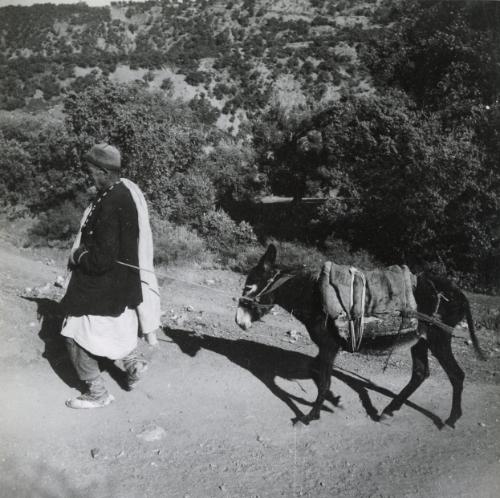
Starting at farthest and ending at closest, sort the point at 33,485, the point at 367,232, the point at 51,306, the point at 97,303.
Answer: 1. the point at 367,232
2. the point at 51,306
3. the point at 97,303
4. the point at 33,485

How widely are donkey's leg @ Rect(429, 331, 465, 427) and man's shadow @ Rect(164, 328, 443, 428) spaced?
0.60ft

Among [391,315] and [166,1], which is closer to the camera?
[391,315]

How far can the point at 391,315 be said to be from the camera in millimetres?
4086

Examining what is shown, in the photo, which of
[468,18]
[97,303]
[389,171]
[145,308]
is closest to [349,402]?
[145,308]

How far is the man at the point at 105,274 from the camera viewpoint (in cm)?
354

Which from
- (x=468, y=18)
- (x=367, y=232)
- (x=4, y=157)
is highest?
(x=468, y=18)

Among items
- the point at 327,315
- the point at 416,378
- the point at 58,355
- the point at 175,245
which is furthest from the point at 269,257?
the point at 175,245

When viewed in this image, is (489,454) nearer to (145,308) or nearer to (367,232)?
(145,308)

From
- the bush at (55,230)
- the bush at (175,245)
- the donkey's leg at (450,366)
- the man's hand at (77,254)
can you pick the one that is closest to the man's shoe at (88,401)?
the man's hand at (77,254)

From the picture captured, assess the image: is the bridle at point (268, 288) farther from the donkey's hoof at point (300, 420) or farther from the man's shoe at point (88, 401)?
the man's shoe at point (88, 401)

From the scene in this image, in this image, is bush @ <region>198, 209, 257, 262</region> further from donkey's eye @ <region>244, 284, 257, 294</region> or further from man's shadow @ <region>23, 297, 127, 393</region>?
donkey's eye @ <region>244, 284, 257, 294</region>

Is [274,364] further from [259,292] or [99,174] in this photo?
[99,174]

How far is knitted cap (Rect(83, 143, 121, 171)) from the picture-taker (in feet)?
11.5

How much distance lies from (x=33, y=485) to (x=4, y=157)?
46.1 ft
